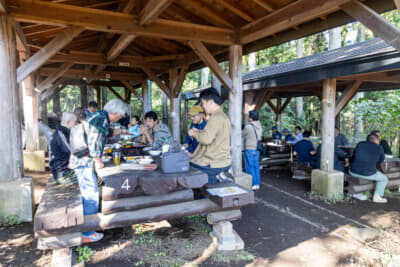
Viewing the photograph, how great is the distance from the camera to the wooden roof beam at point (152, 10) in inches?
138

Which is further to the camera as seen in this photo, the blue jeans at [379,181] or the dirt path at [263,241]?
the blue jeans at [379,181]

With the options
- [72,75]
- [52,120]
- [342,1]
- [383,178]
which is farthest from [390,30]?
[52,120]

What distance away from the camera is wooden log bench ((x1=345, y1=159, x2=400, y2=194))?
5.46 meters

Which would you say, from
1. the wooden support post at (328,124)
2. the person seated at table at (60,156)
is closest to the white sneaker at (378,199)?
the wooden support post at (328,124)

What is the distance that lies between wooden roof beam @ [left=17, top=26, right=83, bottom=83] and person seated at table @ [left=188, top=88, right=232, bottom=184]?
2408 millimetres

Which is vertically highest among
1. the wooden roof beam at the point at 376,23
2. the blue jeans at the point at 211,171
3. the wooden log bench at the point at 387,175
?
the wooden roof beam at the point at 376,23

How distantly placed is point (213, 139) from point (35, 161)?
586 cm

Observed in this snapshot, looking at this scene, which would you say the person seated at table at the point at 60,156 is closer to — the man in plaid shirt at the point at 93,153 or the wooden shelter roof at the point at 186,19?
the man in plaid shirt at the point at 93,153

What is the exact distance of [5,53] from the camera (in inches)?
144

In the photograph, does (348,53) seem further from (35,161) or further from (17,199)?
(35,161)

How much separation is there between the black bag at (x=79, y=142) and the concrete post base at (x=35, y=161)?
4776mm

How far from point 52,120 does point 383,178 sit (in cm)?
1662

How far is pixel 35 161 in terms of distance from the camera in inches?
270

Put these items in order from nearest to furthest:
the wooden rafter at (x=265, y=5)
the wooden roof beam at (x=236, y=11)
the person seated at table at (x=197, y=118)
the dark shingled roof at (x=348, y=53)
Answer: the person seated at table at (x=197, y=118) < the wooden rafter at (x=265, y=5) < the wooden roof beam at (x=236, y=11) < the dark shingled roof at (x=348, y=53)
